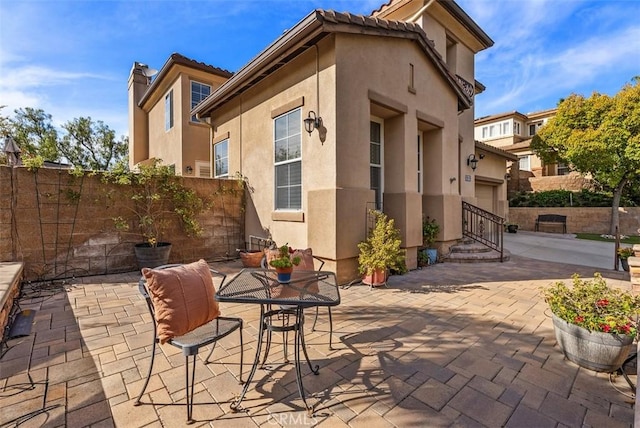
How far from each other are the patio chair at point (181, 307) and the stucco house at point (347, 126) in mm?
A: 3165

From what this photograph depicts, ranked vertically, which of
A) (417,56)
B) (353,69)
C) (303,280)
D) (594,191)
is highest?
(417,56)

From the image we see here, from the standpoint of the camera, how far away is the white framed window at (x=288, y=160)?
655 centimetres

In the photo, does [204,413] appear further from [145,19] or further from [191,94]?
[191,94]

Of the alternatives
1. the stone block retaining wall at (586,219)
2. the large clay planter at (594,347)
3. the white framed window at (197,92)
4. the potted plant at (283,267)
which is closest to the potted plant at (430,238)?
the large clay planter at (594,347)

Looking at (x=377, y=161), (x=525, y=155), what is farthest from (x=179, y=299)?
(x=525, y=155)

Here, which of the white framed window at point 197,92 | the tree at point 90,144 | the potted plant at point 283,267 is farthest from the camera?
the tree at point 90,144

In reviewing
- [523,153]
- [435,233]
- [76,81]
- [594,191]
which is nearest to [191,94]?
[76,81]

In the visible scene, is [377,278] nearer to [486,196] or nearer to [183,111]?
[183,111]

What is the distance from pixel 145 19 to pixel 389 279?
8213mm

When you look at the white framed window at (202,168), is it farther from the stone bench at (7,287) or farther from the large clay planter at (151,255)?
the stone bench at (7,287)

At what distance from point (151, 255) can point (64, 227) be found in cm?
180

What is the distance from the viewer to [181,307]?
7.95 feet

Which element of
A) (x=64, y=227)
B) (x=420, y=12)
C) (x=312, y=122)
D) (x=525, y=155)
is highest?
(x=420, y=12)

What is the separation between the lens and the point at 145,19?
675 centimetres
